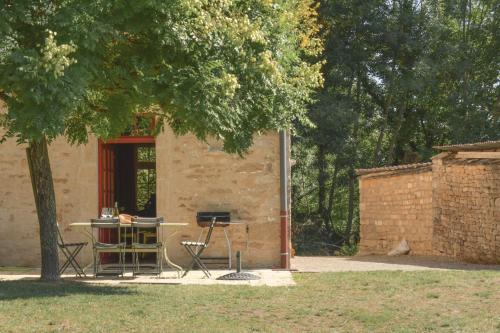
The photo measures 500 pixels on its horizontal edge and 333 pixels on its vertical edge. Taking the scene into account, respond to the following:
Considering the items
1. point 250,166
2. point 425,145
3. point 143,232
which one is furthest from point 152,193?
point 425,145

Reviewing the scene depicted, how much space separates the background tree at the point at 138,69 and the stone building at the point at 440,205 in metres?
6.04

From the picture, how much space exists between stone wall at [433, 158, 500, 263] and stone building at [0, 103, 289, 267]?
4.68m

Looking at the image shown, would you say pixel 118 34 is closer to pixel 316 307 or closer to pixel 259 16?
pixel 259 16

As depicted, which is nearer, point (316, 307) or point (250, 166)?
point (316, 307)

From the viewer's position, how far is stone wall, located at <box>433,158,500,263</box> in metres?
15.8

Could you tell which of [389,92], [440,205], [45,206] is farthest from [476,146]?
[389,92]

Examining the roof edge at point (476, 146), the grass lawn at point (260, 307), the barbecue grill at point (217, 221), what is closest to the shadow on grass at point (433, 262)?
the roof edge at point (476, 146)

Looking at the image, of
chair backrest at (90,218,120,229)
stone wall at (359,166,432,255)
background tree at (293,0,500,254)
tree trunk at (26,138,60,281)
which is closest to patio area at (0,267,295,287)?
tree trunk at (26,138,60,281)

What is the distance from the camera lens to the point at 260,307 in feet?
29.5

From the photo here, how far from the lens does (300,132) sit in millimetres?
24344

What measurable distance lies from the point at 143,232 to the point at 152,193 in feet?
7.29

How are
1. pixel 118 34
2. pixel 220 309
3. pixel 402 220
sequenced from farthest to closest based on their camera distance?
pixel 402 220
pixel 118 34
pixel 220 309

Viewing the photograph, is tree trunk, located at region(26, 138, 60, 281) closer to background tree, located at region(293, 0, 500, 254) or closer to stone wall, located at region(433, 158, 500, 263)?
stone wall, located at region(433, 158, 500, 263)

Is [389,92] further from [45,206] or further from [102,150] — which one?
[45,206]
